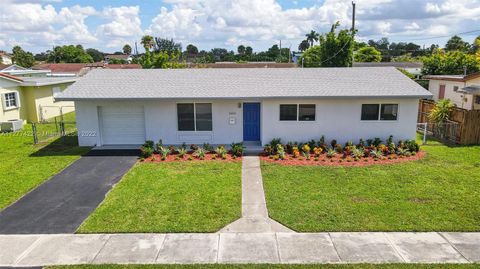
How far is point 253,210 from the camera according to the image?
9531mm

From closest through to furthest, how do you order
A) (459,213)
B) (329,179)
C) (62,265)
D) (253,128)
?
(62,265), (459,213), (329,179), (253,128)

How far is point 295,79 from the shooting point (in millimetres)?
17141

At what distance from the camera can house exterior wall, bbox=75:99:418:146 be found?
15648 mm

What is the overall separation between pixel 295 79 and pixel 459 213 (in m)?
9.78

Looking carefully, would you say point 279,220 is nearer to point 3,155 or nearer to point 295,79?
point 295,79

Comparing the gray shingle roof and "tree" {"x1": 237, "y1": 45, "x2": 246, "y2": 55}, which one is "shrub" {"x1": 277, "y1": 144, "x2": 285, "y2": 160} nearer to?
the gray shingle roof

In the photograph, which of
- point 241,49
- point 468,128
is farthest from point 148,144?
point 241,49

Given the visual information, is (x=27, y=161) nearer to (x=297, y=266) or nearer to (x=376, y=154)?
(x=297, y=266)

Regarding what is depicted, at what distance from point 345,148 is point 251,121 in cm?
443

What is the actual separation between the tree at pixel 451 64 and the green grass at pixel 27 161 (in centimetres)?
3100

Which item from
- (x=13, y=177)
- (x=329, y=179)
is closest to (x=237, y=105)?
(x=329, y=179)

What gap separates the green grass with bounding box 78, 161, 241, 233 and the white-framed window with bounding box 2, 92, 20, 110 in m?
13.7

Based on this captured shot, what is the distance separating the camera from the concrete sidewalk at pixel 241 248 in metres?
7.13

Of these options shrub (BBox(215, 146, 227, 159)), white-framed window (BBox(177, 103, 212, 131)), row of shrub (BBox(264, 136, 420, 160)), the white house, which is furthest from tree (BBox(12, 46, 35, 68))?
row of shrub (BBox(264, 136, 420, 160))
